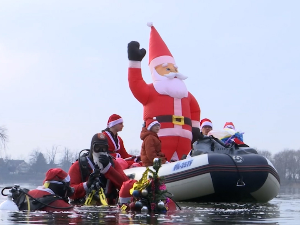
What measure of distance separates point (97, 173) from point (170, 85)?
15.4ft

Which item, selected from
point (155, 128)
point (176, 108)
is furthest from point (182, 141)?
point (155, 128)

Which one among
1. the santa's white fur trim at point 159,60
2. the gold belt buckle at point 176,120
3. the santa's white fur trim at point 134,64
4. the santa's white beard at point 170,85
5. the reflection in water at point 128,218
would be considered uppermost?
the santa's white fur trim at point 159,60

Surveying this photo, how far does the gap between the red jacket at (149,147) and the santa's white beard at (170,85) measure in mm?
2111

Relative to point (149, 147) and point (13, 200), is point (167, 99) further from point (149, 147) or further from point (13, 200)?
point (13, 200)

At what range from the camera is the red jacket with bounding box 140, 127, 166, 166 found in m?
12.0

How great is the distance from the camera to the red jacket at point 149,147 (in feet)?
39.2

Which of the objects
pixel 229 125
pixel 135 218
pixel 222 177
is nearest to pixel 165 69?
pixel 229 125

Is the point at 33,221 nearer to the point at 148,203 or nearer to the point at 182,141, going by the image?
the point at 148,203

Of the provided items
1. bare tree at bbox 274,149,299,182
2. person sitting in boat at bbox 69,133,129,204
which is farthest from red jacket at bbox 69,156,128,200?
bare tree at bbox 274,149,299,182

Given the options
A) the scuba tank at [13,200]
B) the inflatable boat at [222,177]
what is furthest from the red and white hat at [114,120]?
the scuba tank at [13,200]

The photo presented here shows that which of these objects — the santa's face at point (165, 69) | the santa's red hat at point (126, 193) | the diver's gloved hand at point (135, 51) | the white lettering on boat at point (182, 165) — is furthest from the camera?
the santa's face at point (165, 69)

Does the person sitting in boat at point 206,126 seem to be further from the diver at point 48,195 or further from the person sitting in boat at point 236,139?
the diver at point 48,195

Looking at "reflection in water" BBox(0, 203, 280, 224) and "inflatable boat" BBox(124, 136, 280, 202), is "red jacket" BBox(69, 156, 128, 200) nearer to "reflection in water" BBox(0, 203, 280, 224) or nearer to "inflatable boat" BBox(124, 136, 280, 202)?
"inflatable boat" BBox(124, 136, 280, 202)

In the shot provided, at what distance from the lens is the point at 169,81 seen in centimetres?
1447
